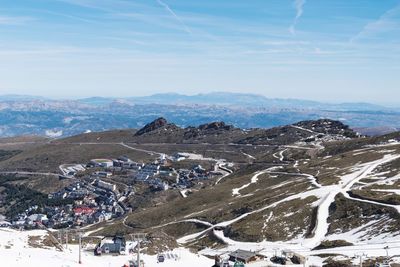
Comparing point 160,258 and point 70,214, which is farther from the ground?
point 160,258

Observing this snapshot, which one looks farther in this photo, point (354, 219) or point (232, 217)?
point (232, 217)

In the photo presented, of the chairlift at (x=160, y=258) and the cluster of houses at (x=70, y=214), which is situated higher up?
the chairlift at (x=160, y=258)

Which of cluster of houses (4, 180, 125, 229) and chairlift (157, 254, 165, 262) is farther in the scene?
cluster of houses (4, 180, 125, 229)

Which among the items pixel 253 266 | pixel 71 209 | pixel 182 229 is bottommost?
pixel 71 209

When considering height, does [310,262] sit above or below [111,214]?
above

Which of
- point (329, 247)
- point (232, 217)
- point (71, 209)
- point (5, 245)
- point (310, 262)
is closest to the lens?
point (5, 245)

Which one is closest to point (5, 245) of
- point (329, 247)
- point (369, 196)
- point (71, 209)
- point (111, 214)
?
point (329, 247)

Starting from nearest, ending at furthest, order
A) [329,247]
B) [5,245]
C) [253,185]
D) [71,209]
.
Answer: [5,245]
[329,247]
[253,185]
[71,209]

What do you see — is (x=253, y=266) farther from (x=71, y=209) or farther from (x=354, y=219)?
(x=71, y=209)

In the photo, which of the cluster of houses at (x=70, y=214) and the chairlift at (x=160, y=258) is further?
the cluster of houses at (x=70, y=214)

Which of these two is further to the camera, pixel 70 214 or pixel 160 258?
pixel 70 214

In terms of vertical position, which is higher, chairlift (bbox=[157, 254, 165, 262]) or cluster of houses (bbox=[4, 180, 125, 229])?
chairlift (bbox=[157, 254, 165, 262])
